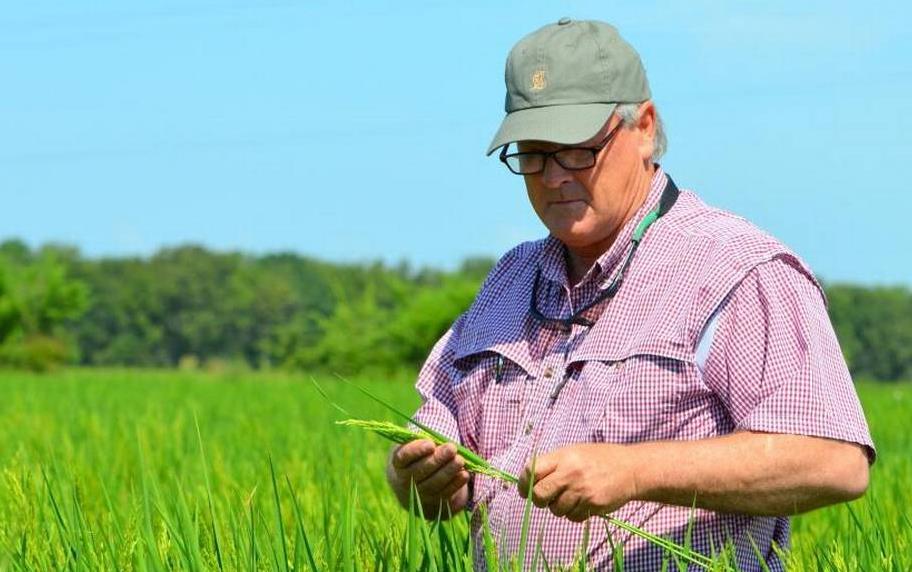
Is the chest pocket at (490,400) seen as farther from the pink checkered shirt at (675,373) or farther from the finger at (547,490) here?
the finger at (547,490)

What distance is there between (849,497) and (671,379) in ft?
1.02

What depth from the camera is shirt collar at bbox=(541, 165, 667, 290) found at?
2389mm

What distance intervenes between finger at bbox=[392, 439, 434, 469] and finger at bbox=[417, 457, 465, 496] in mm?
37

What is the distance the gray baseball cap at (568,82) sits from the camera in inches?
90.5

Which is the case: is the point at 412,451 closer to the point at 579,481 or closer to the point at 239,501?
the point at 579,481

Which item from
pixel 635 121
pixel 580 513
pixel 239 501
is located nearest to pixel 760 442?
pixel 580 513

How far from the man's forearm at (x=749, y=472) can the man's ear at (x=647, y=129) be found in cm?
53

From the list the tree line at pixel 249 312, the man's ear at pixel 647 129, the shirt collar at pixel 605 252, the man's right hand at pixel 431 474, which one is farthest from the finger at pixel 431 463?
the tree line at pixel 249 312

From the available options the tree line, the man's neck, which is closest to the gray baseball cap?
the man's neck

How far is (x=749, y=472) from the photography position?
2.12 m

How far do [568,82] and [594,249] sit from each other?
0.29 m

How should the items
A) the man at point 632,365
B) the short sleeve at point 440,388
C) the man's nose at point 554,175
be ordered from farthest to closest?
the short sleeve at point 440,388 < the man's nose at point 554,175 < the man at point 632,365

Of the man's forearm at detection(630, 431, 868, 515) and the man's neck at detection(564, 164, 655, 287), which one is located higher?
the man's neck at detection(564, 164, 655, 287)

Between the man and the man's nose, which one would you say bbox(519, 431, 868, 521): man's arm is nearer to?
the man
